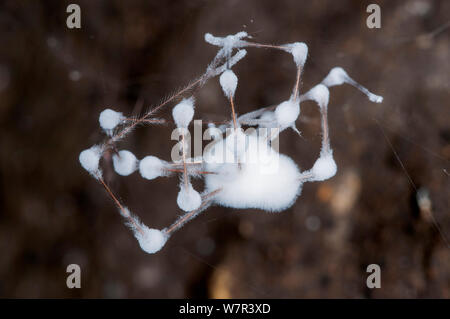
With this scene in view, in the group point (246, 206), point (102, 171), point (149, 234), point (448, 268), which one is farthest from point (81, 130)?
point (448, 268)

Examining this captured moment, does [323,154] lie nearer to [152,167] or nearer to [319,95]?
[319,95]

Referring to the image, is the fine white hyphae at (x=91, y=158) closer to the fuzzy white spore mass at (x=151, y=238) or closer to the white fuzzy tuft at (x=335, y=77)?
the fuzzy white spore mass at (x=151, y=238)

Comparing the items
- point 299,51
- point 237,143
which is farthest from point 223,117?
point 299,51

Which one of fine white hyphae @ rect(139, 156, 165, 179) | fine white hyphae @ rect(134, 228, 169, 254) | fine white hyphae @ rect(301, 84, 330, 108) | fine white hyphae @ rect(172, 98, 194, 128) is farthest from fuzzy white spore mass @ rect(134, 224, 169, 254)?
fine white hyphae @ rect(301, 84, 330, 108)

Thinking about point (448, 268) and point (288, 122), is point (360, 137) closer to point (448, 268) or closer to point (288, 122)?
point (288, 122)

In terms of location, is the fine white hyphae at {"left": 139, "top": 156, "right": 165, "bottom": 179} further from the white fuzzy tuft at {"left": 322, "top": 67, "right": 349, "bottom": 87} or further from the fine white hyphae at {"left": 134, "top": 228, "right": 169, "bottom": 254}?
the white fuzzy tuft at {"left": 322, "top": 67, "right": 349, "bottom": 87}

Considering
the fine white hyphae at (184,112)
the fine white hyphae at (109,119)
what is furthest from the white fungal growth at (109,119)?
the fine white hyphae at (184,112)
